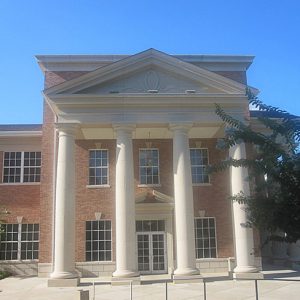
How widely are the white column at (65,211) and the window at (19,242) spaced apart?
645 cm

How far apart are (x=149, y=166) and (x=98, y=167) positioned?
301 cm

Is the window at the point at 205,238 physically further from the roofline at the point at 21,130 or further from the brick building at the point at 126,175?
the roofline at the point at 21,130

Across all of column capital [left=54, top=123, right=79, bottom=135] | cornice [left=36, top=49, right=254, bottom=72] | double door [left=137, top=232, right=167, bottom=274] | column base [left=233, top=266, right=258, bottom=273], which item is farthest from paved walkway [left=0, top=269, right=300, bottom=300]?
cornice [left=36, top=49, right=254, bottom=72]

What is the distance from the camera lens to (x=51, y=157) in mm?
26328

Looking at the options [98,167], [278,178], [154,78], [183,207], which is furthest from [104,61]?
[278,178]

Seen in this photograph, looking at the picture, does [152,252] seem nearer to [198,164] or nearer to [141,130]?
[198,164]

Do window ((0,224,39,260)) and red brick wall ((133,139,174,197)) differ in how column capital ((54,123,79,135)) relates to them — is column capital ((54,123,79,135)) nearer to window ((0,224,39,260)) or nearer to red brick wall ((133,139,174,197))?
red brick wall ((133,139,174,197))

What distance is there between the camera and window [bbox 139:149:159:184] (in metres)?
26.9

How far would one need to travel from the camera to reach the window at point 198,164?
27116 millimetres

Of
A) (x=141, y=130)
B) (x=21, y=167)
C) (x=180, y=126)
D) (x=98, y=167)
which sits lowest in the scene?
(x=98, y=167)

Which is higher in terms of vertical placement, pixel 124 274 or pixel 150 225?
pixel 150 225

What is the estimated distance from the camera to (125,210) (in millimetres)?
21375

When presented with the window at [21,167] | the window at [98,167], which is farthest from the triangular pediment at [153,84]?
the window at [21,167]

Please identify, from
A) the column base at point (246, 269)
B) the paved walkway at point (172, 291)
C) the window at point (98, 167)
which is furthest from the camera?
the window at point (98, 167)
